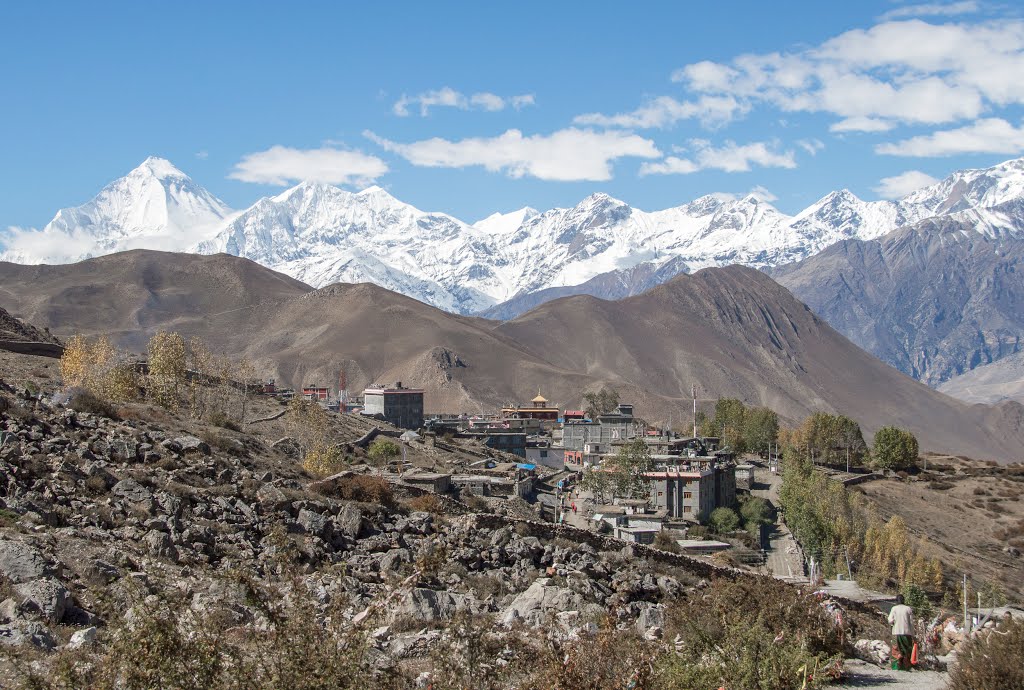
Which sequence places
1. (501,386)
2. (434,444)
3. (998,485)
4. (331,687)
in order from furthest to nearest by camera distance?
1. (501,386)
2. (998,485)
3. (434,444)
4. (331,687)

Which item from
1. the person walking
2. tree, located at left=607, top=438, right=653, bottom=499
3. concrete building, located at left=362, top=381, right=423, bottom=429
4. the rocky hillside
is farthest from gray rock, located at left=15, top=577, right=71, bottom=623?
concrete building, located at left=362, top=381, right=423, bottom=429

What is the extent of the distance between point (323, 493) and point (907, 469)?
91165 mm

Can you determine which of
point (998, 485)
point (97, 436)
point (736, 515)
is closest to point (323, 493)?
point (97, 436)

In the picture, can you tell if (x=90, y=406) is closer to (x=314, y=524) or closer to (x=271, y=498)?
(x=271, y=498)

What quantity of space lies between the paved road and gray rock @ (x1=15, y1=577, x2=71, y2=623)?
26986 millimetres

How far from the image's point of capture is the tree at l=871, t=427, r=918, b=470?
106188mm

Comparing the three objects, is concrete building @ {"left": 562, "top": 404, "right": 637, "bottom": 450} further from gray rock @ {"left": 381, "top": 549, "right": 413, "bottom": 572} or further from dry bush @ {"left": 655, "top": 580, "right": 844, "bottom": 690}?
dry bush @ {"left": 655, "top": 580, "right": 844, "bottom": 690}

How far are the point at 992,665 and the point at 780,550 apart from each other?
139 ft

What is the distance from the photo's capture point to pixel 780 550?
179ft

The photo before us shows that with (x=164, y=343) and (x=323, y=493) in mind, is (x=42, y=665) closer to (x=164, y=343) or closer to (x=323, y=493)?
(x=323, y=493)

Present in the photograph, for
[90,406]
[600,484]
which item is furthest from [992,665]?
[600,484]

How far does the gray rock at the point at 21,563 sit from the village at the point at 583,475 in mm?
19154

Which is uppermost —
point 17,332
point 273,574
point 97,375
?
point 17,332

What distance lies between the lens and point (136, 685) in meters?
9.41
